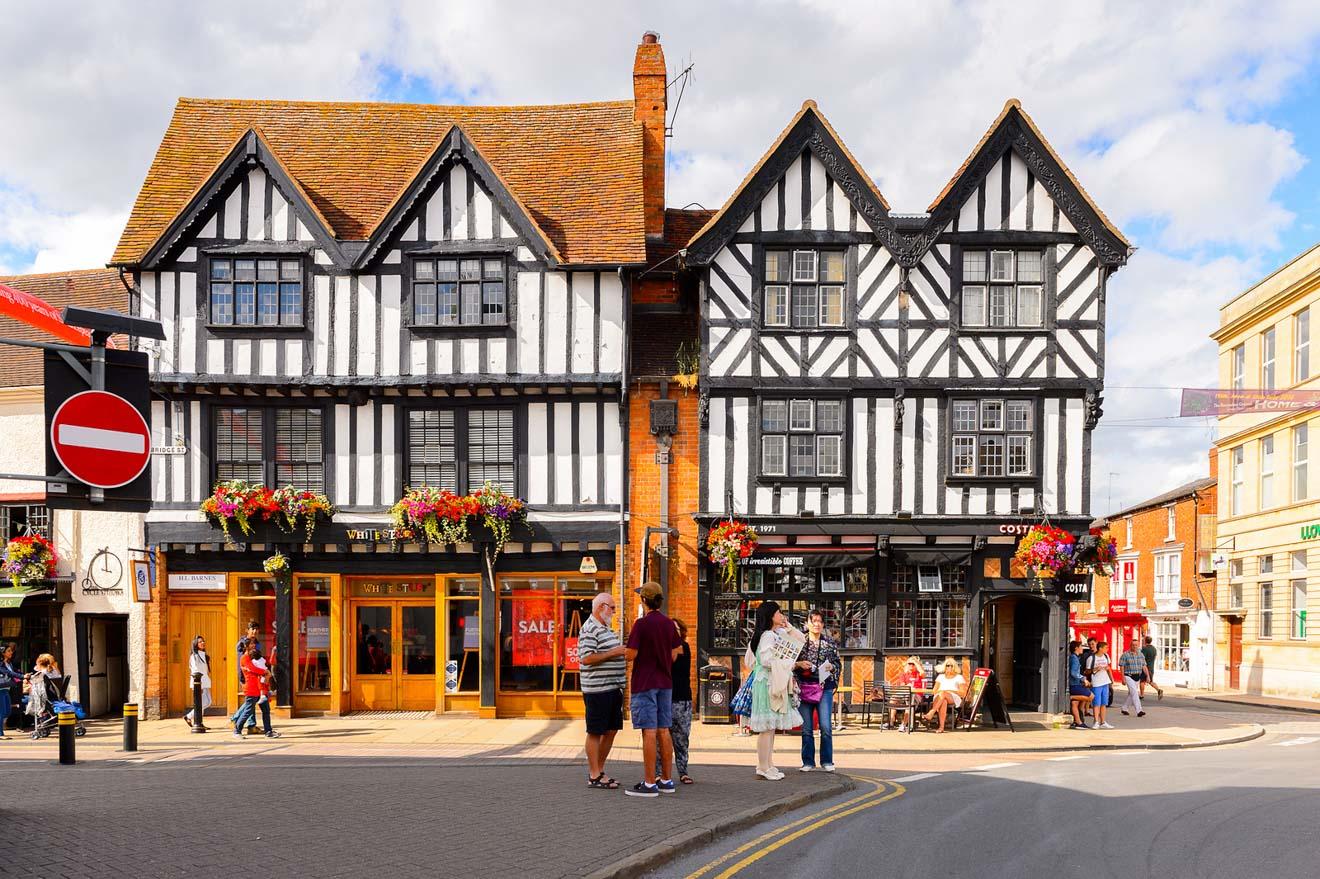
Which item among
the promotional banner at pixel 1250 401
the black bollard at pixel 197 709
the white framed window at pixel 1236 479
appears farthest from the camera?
the white framed window at pixel 1236 479

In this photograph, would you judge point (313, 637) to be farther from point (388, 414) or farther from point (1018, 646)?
point (1018, 646)

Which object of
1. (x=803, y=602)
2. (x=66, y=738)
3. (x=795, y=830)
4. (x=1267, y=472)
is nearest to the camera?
(x=795, y=830)

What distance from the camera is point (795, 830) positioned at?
988 centimetres

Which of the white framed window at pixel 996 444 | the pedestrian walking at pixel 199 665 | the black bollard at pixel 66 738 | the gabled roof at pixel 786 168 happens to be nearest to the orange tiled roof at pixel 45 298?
the pedestrian walking at pixel 199 665

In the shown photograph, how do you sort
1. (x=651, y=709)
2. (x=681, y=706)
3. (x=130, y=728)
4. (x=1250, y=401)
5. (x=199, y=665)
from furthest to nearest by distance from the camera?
(x=1250, y=401) → (x=199, y=665) → (x=130, y=728) → (x=681, y=706) → (x=651, y=709)

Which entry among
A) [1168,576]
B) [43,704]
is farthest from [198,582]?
[1168,576]

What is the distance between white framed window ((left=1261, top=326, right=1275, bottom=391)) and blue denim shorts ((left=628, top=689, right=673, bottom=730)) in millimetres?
30585

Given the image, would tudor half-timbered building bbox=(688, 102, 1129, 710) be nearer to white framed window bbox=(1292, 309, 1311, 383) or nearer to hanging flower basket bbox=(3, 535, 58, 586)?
hanging flower basket bbox=(3, 535, 58, 586)

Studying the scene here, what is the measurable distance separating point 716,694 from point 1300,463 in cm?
2171

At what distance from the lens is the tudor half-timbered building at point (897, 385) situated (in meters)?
21.2

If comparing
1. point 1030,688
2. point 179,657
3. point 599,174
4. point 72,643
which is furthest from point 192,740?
point 1030,688

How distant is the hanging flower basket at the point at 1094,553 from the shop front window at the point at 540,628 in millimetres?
8575

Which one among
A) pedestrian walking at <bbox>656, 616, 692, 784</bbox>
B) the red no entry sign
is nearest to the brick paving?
pedestrian walking at <bbox>656, 616, 692, 784</bbox>

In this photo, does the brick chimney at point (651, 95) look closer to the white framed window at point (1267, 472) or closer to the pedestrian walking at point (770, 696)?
the pedestrian walking at point (770, 696)
